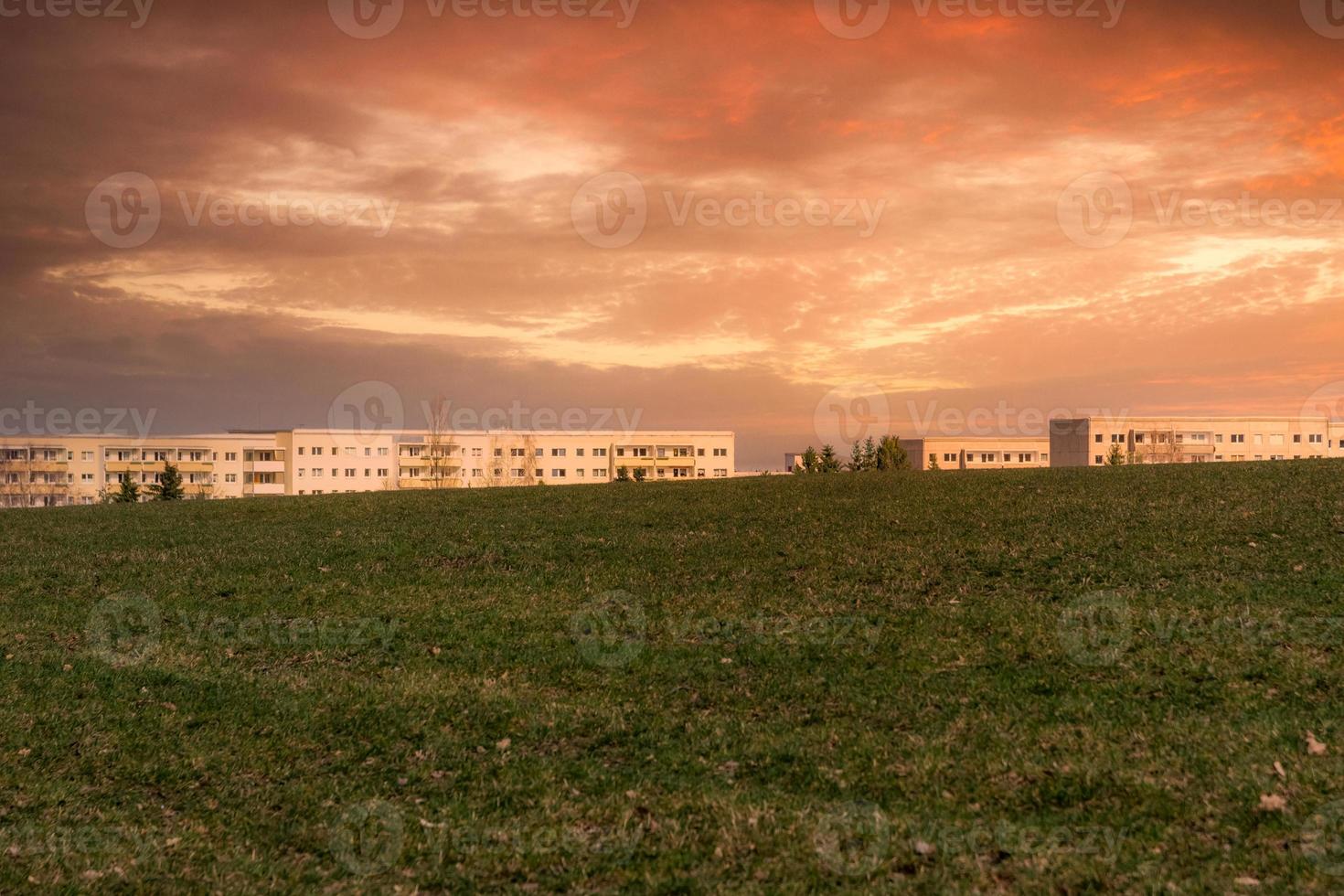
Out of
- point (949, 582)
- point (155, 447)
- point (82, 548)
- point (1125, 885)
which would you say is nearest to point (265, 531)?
point (82, 548)

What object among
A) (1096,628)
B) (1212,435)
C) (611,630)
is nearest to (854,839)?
(1096,628)

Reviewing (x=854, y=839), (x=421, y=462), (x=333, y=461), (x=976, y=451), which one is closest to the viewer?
(x=854, y=839)

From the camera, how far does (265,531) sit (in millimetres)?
27000

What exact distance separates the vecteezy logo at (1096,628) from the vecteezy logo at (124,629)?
46.8 ft

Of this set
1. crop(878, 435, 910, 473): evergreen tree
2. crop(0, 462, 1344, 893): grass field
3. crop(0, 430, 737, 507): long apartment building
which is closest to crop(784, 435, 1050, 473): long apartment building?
crop(0, 430, 737, 507): long apartment building

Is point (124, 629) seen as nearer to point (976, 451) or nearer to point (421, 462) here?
point (421, 462)

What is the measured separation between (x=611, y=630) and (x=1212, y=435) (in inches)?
6368

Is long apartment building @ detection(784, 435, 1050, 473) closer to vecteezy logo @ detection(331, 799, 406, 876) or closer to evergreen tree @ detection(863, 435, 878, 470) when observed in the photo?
evergreen tree @ detection(863, 435, 878, 470)

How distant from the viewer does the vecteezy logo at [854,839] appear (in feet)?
27.2

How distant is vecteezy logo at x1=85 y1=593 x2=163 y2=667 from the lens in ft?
53.3

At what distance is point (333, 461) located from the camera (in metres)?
145

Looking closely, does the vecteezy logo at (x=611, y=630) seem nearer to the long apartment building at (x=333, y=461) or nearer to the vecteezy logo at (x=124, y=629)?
the vecteezy logo at (x=124, y=629)

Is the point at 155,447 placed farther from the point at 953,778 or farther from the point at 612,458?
the point at 953,778

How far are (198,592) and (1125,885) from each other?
18.0 m
